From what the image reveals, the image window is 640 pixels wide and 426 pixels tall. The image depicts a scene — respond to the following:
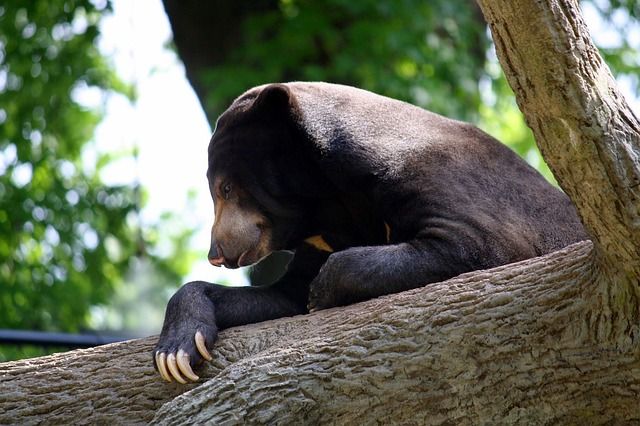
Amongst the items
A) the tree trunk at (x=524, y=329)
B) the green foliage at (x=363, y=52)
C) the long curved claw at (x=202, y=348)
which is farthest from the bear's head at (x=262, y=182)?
the green foliage at (x=363, y=52)

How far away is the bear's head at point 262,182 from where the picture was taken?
5785 millimetres

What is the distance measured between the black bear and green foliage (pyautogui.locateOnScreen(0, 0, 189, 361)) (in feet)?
20.0

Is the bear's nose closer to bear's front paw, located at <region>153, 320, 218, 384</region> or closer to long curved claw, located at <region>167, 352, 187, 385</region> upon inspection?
bear's front paw, located at <region>153, 320, 218, 384</region>

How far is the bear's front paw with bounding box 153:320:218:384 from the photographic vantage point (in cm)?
488

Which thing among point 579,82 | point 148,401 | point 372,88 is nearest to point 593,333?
point 579,82

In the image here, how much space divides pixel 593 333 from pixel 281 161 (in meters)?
2.28

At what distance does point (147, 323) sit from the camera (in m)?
23.7

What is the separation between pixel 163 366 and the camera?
A: 16.1ft

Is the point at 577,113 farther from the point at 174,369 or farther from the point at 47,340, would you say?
the point at 47,340

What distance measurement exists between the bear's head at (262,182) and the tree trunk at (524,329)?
1.23 m

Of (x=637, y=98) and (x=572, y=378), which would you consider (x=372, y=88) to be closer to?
(x=637, y=98)

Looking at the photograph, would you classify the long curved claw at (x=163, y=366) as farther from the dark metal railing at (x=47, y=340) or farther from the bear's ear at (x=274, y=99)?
the dark metal railing at (x=47, y=340)

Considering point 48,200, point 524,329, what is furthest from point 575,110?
point 48,200

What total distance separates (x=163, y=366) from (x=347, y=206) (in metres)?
1.40
